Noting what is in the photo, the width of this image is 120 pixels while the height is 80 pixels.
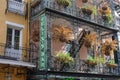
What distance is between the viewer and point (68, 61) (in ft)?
38.9

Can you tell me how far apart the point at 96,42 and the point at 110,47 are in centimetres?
Answer: 90

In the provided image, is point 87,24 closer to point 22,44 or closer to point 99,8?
point 99,8

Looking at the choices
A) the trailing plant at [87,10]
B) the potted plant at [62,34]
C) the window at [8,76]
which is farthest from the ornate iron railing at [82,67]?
the trailing plant at [87,10]

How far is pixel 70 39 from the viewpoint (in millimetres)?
13172

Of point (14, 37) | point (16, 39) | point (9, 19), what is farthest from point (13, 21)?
point (16, 39)

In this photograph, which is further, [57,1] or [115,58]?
[115,58]

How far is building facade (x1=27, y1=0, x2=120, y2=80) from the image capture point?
11.7 meters

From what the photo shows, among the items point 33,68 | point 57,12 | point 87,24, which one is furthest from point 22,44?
point 87,24

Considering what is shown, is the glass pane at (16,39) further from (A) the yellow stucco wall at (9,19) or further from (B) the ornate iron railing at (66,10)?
(B) the ornate iron railing at (66,10)

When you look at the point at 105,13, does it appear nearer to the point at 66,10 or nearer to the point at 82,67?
the point at 66,10

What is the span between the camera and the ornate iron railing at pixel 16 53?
11.9 metres

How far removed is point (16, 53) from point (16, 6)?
268 cm

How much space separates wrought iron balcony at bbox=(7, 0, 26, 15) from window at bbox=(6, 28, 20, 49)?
1050mm

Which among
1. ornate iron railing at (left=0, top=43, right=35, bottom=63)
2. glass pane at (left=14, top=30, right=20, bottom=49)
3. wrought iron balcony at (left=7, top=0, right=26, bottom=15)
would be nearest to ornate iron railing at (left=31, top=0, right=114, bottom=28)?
wrought iron balcony at (left=7, top=0, right=26, bottom=15)
